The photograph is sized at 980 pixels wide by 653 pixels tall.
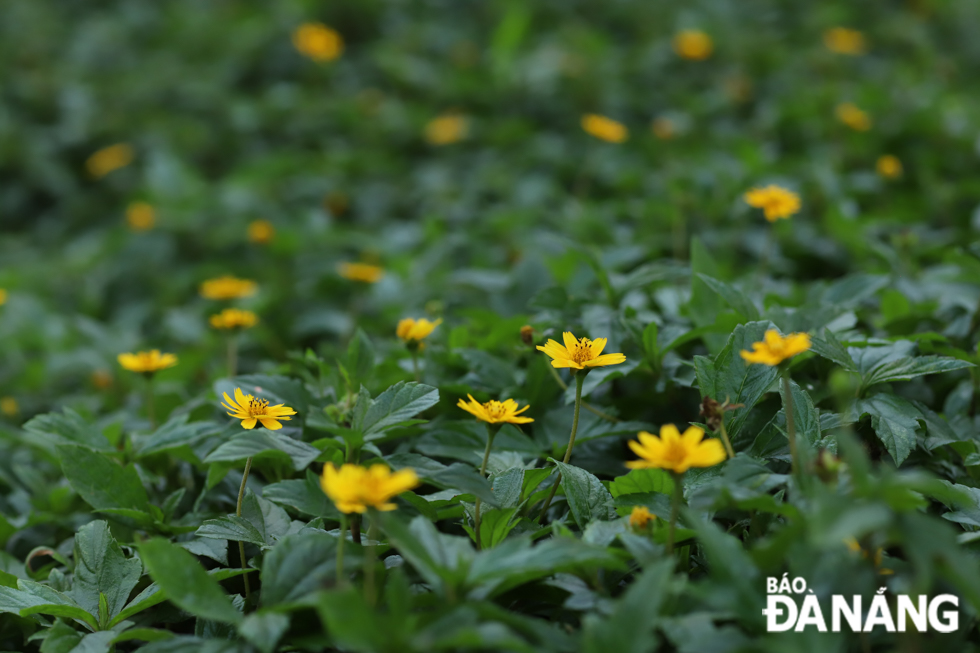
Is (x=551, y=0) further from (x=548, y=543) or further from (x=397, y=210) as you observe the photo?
(x=548, y=543)

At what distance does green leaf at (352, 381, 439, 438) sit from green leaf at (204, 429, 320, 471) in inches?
3.3

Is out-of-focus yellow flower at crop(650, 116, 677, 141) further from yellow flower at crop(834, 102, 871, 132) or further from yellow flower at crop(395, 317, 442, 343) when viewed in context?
yellow flower at crop(395, 317, 442, 343)

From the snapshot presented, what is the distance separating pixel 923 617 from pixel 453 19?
3800 mm

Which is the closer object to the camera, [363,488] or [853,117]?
[363,488]

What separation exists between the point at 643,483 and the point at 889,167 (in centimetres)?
183

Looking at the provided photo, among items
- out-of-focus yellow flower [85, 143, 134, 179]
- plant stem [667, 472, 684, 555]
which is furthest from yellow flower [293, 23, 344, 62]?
plant stem [667, 472, 684, 555]

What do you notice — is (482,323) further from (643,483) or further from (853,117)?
(853,117)

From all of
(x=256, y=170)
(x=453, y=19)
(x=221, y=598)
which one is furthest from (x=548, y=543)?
(x=453, y=19)

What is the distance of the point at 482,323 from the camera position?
181cm

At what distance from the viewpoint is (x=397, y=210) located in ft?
10.2

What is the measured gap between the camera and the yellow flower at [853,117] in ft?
9.00

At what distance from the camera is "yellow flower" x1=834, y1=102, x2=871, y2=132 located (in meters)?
2.74

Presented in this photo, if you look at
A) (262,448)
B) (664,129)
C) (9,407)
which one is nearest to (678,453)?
(262,448)

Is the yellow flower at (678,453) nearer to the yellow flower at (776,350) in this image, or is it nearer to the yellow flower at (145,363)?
the yellow flower at (776,350)
